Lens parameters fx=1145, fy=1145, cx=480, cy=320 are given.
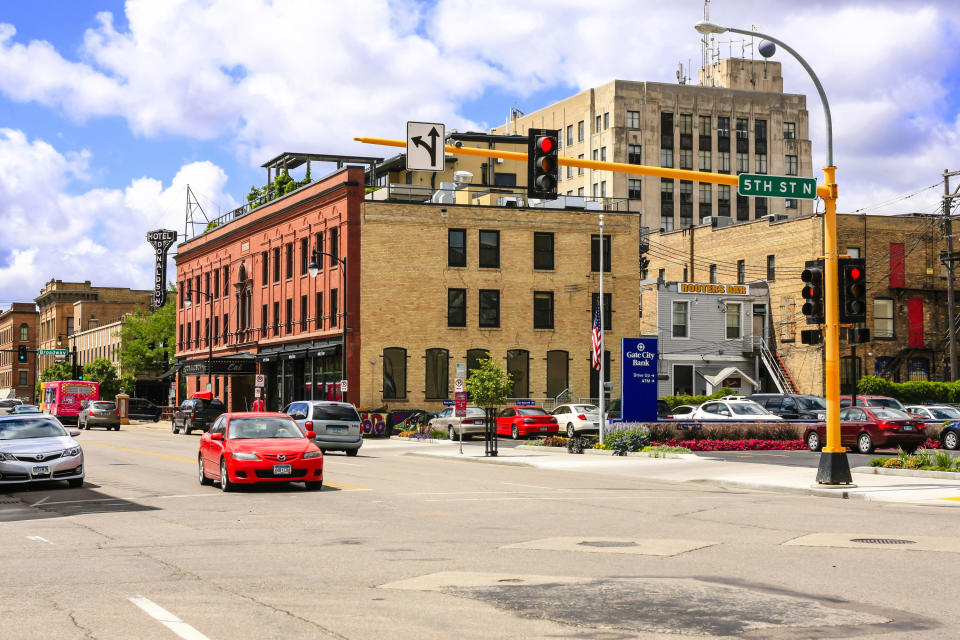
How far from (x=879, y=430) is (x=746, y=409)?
698cm

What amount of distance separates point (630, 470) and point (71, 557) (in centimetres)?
1850

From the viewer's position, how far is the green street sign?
70.5 feet

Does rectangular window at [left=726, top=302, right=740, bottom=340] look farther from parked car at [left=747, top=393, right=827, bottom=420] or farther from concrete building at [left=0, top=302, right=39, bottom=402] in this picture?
concrete building at [left=0, top=302, right=39, bottom=402]

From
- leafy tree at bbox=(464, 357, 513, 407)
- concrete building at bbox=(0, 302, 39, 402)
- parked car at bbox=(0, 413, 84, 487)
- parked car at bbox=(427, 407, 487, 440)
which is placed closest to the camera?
parked car at bbox=(0, 413, 84, 487)

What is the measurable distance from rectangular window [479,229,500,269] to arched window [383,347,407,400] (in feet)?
21.1

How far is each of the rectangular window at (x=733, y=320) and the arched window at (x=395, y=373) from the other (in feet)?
70.8

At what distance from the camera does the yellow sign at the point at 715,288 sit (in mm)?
67625

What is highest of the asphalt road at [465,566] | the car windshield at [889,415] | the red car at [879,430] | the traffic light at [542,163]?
the traffic light at [542,163]

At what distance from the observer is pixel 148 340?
104 metres

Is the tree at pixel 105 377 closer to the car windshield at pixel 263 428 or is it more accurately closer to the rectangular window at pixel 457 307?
the rectangular window at pixel 457 307

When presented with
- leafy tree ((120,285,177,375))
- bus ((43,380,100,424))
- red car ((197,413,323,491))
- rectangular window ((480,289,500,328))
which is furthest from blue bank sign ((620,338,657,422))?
leafy tree ((120,285,177,375))

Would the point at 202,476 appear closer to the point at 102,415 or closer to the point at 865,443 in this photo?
the point at 865,443

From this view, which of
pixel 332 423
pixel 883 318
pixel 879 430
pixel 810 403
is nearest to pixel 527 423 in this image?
pixel 332 423

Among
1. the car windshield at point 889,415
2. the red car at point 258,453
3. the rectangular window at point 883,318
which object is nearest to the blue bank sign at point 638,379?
the car windshield at point 889,415
